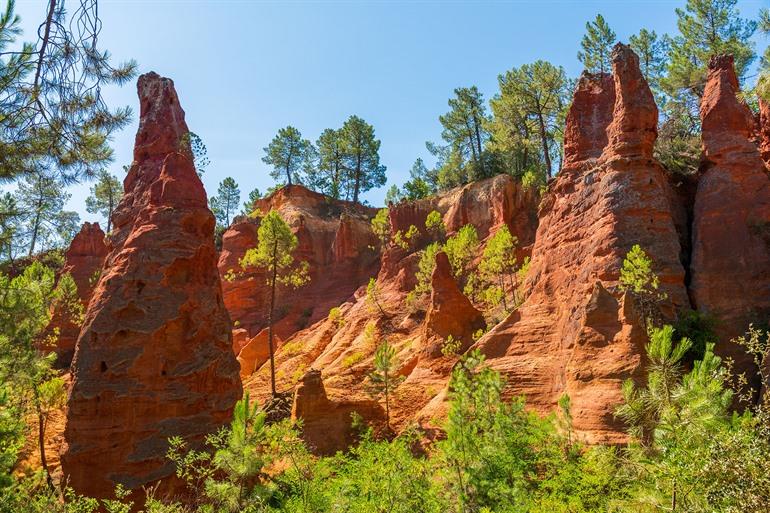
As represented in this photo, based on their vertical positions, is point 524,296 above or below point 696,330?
above

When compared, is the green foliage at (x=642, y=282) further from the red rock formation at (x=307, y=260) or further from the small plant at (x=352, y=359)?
the red rock formation at (x=307, y=260)

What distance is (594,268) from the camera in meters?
23.1

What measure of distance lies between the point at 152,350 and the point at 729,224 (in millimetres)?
24667

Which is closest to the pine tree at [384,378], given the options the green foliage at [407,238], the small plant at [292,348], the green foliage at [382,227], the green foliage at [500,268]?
the green foliage at [500,268]

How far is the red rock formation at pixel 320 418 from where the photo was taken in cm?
2308

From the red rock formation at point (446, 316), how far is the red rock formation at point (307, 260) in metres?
20.5

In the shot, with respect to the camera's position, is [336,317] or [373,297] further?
[336,317]

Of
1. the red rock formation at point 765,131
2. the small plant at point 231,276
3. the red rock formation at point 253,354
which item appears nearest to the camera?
the red rock formation at point 765,131

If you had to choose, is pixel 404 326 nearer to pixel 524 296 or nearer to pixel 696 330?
pixel 524 296

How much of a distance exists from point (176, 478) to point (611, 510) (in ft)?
47.0

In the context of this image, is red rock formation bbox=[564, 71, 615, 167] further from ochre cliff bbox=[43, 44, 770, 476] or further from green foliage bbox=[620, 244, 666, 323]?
green foliage bbox=[620, 244, 666, 323]

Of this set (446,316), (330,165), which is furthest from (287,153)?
(446,316)

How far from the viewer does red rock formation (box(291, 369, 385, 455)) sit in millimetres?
23078

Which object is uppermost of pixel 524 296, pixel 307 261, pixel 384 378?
pixel 307 261
